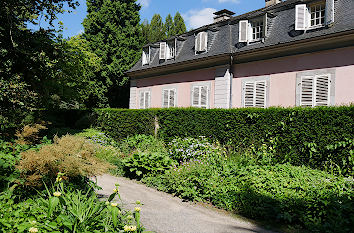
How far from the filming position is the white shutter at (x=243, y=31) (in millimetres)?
14398

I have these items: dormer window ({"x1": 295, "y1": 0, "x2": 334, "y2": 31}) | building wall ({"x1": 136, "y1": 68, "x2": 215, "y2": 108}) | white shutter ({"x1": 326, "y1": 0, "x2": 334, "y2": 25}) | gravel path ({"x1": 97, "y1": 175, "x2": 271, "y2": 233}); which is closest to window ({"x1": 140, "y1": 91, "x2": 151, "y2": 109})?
building wall ({"x1": 136, "y1": 68, "x2": 215, "y2": 108})

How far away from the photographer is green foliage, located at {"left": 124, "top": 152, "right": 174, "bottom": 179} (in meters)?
8.91

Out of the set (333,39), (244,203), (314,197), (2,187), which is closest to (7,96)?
(2,187)

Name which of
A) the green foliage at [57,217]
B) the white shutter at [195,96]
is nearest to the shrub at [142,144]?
the white shutter at [195,96]

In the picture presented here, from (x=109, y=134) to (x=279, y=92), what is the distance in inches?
365

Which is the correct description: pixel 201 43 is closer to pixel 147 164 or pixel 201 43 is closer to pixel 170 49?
pixel 170 49

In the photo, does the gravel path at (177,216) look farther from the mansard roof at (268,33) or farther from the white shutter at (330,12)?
the white shutter at (330,12)

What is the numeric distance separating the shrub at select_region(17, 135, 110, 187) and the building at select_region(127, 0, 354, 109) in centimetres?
990

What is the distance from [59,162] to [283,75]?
36.0 ft

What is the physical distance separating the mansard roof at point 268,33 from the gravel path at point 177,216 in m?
8.53

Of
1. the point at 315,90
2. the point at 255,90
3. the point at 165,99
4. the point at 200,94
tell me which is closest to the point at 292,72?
the point at 315,90

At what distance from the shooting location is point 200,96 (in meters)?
16.4

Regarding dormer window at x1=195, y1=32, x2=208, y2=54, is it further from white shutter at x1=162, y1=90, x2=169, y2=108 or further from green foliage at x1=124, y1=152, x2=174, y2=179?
green foliage at x1=124, y1=152, x2=174, y2=179

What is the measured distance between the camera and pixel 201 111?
11.9 meters
